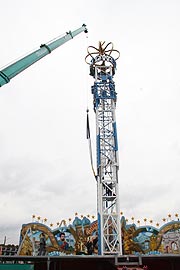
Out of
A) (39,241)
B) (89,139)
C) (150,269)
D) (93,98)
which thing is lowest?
Answer: (150,269)

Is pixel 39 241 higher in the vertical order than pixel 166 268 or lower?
higher

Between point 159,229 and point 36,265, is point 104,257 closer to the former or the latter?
point 36,265

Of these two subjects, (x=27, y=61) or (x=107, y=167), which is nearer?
(x=27, y=61)

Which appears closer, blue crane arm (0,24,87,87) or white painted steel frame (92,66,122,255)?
blue crane arm (0,24,87,87)

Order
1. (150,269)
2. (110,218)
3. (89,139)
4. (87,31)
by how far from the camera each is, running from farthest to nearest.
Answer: (87,31), (89,139), (110,218), (150,269)

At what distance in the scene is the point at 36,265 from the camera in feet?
42.1


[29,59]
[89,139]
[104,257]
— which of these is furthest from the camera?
[89,139]

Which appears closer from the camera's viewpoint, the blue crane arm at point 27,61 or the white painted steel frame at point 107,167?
the blue crane arm at point 27,61

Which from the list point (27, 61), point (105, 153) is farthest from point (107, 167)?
point (27, 61)

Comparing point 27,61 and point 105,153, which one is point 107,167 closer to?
point 105,153

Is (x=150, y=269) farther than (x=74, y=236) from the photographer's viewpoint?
No

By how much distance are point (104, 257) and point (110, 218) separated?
22.3 feet

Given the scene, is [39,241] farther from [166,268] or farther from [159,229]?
[166,268]

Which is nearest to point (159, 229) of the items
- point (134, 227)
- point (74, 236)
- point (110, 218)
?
point (134, 227)
